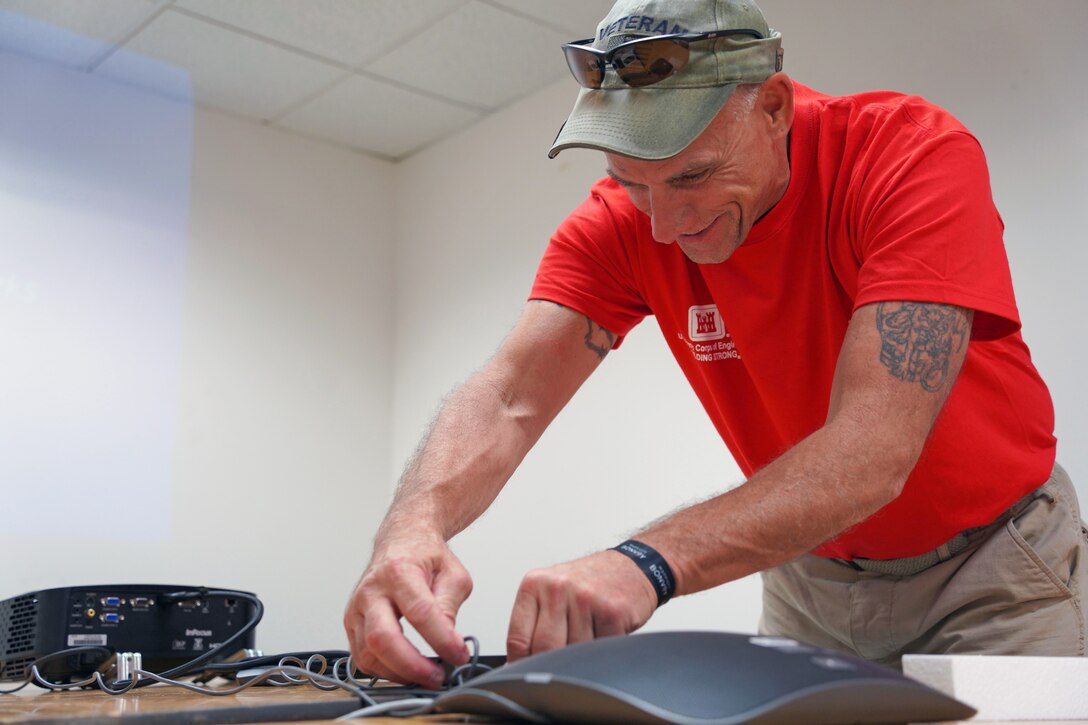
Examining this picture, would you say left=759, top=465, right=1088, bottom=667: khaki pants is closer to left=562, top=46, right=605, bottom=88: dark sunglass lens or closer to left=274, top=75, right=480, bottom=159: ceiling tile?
left=562, top=46, right=605, bottom=88: dark sunglass lens

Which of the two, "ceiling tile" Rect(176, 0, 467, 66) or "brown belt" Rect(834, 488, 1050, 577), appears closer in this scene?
"brown belt" Rect(834, 488, 1050, 577)

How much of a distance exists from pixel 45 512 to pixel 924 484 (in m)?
2.88

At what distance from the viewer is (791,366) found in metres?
1.35

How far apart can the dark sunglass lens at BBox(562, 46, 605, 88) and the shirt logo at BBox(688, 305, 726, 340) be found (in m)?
0.35

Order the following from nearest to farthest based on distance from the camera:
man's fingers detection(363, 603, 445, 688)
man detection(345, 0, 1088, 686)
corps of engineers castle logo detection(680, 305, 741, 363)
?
man's fingers detection(363, 603, 445, 688), man detection(345, 0, 1088, 686), corps of engineers castle logo detection(680, 305, 741, 363)

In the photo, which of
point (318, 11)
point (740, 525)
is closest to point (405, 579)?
point (740, 525)

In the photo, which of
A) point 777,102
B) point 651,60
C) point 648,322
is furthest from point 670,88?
point 648,322

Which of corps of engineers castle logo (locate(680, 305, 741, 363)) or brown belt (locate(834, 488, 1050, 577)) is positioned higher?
corps of engineers castle logo (locate(680, 305, 741, 363))

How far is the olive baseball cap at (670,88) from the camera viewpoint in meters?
1.16

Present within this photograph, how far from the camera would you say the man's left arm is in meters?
0.83

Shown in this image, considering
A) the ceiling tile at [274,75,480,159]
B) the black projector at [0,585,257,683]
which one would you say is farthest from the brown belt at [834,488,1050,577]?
the ceiling tile at [274,75,480,159]

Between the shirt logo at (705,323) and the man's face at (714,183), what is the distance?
0.10 meters

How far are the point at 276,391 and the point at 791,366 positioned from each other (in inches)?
113

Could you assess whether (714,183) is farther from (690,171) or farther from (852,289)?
(852,289)
